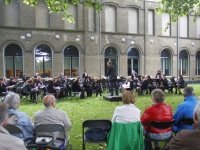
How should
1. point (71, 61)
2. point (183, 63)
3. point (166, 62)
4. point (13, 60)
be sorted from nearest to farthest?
point (13, 60)
point (71, 61)
point (166, 62)
point (183, 63)

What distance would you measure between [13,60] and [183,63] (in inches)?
718

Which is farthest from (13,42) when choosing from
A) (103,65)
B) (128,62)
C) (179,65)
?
(179,65)

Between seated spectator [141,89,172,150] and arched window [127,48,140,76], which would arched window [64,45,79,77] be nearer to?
arched window [127,48,140,76]

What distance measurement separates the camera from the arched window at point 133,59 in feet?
72.8

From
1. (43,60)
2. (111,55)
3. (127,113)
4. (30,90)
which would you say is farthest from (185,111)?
(111,55)

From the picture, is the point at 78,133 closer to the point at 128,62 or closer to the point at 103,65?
the point at 103,65

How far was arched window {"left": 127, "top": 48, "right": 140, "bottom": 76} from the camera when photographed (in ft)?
72.8

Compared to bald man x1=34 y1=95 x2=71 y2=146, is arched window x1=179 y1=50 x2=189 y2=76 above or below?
above

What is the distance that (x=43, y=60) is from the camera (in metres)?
18.7

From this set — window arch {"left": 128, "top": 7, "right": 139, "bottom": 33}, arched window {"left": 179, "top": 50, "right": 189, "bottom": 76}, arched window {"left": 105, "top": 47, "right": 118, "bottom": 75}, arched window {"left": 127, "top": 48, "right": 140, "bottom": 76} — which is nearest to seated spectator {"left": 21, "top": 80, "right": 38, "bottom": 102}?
arched window {"left": 105, "top": 47, "right": 118, "bottom": 75}

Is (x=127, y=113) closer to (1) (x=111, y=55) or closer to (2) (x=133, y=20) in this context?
(1) (x=111, y=55)

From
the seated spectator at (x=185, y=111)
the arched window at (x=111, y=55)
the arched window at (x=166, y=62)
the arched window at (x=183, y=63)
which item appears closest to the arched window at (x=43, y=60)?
the arched window at (x=111, y=55)

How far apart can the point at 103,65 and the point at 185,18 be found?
11.8m

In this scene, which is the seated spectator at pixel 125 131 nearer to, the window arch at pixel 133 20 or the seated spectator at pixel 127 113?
the seated spectator at pixel 127 113
